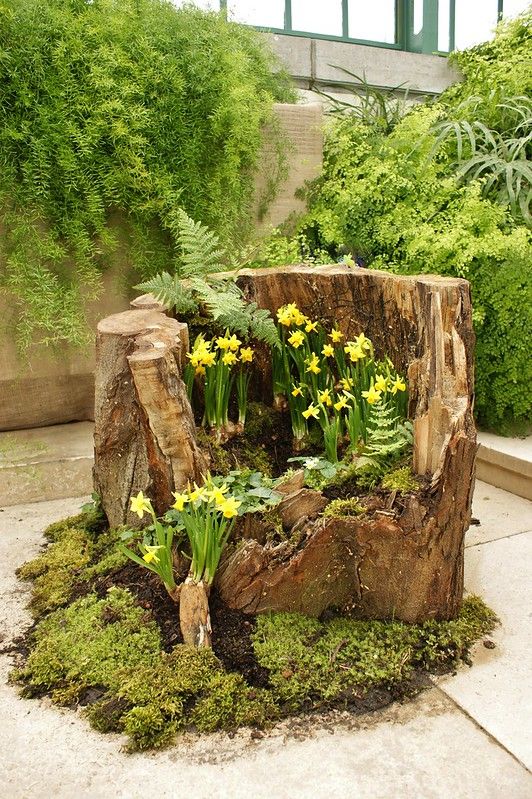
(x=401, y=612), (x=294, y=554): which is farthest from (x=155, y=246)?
(x=401, y=612)

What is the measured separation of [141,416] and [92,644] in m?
0.65

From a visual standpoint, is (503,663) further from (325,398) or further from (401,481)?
(325,398)

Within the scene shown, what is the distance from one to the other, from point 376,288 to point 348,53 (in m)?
3.43

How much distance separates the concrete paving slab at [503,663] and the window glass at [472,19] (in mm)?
4864

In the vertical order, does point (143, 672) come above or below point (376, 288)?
below

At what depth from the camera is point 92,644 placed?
5.70 ft

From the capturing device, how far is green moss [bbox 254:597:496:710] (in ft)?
5.21

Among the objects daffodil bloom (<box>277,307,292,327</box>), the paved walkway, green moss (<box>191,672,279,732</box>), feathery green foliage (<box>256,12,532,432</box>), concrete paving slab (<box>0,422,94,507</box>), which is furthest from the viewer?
feathery green foliage (<box>256,12,532,432</box>)

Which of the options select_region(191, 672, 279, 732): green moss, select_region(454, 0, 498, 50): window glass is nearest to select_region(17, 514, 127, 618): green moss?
select_region(191, 672, 279, 732): green moss

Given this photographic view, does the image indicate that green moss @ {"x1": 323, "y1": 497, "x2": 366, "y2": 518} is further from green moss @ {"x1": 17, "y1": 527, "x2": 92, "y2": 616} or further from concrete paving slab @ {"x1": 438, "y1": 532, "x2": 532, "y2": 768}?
green moss @ {"x1": 17, "y1": 527, "x2": 92, "y2": 616}

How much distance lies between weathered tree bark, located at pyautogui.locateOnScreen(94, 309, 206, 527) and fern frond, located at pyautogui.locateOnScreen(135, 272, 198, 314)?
7 centimetres

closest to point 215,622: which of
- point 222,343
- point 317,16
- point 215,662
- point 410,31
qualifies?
point 215,662

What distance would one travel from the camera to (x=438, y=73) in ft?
17.2

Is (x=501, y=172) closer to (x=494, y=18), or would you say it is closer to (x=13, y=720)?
(x=494, y=18)
